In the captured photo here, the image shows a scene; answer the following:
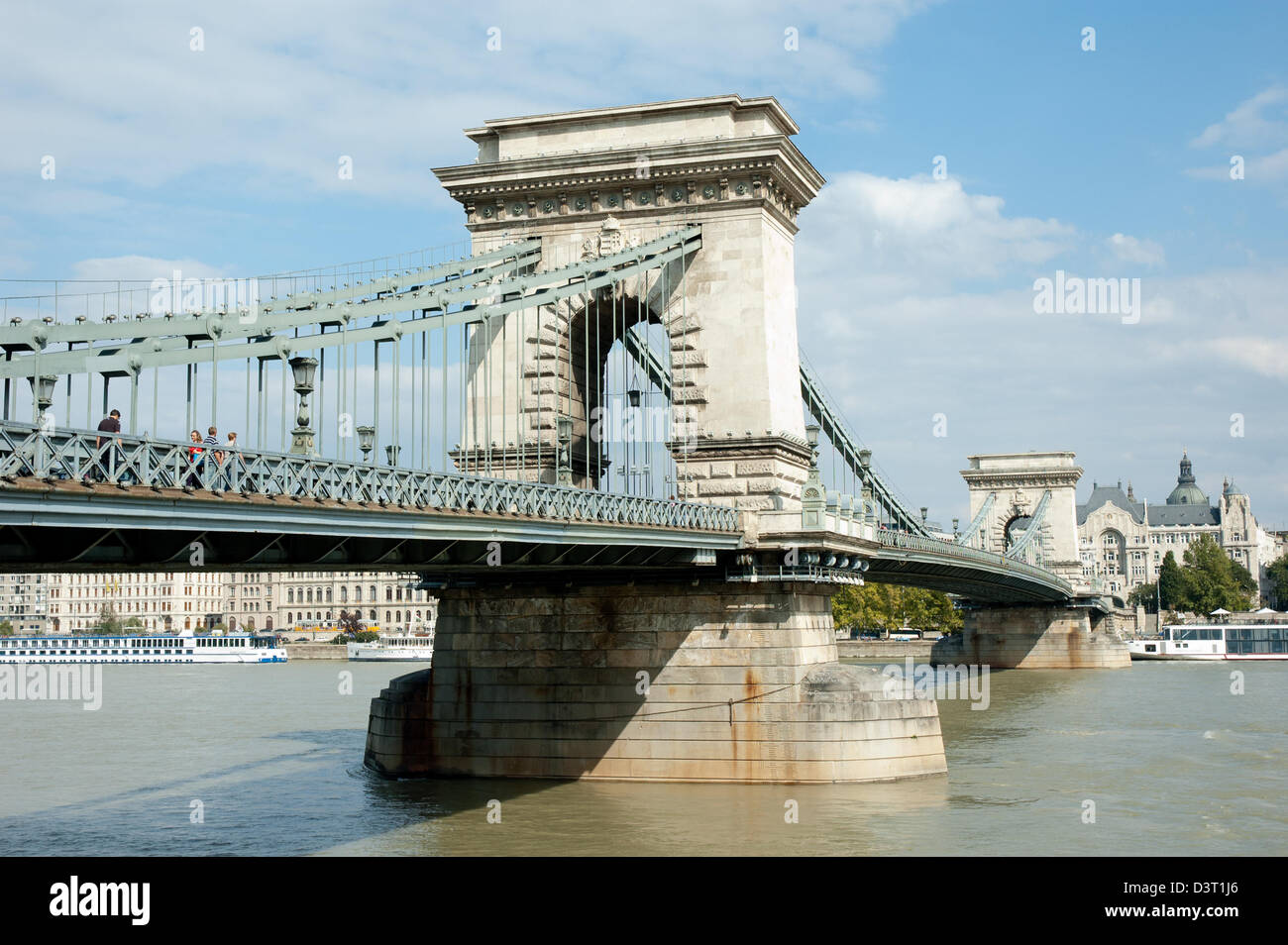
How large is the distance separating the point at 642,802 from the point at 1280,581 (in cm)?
15497

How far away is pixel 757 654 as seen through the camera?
33406 millimetres

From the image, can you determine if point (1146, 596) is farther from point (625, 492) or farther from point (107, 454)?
point (107, 454)

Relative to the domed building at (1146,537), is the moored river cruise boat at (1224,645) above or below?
below

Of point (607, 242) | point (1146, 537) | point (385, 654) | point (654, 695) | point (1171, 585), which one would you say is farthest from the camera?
point (1146, 537)

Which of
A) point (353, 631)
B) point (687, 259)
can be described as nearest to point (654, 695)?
point (687, 259)

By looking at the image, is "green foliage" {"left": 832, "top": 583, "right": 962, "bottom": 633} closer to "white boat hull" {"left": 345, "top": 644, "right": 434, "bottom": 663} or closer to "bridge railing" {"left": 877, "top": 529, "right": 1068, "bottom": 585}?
"bridge railing" {"left": 877, "top": 529, "right": 1068, "bottom": 585}

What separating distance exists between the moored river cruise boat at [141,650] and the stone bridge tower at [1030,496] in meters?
59.0

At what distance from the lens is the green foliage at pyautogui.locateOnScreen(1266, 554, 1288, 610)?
166375mm

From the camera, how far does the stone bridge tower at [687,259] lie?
36.6 meters

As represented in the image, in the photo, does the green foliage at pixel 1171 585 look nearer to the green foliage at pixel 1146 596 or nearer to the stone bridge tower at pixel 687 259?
the green foliage at pixel 1146 596

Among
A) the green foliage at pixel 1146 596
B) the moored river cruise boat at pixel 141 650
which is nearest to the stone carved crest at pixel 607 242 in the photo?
the moored river cruise boat at pixel 141 650

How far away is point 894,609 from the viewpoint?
5089 inches
